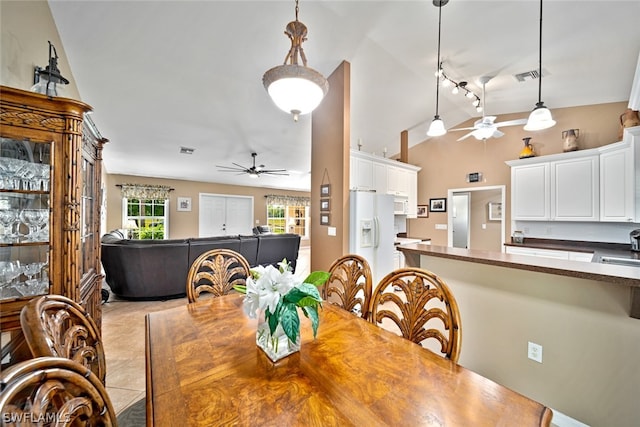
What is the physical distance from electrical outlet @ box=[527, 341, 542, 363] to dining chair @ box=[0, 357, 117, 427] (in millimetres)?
2131

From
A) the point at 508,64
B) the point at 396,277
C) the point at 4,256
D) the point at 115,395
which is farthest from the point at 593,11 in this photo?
the point at 115,395

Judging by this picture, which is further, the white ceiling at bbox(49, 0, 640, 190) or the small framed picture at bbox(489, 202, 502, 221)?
the small framed picture at bbox(489, 202, 502, 221)

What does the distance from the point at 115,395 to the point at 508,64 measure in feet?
17.3

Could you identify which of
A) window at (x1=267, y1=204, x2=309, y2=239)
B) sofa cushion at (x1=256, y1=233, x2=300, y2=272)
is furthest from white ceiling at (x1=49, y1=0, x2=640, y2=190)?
window at (x1=267, y1=204, x2=309, y2=239)

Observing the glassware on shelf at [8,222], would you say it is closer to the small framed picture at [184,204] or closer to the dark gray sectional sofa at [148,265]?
the dark gray sectional sofa at [148,265]

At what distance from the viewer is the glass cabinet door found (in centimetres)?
135

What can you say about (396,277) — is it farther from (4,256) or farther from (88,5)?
(88,5)

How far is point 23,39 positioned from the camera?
168 centimetres

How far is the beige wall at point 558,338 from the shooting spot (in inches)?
53.3

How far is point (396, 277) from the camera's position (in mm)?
1354

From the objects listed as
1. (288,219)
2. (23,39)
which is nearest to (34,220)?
(23,39)

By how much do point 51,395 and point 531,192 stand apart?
226 inches

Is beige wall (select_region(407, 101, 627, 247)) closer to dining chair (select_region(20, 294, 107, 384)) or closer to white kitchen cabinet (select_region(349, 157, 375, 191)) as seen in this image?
white kitchen cabinet (select_region(349, 157, 375, 191))

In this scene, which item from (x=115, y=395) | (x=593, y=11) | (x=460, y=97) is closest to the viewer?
(x=115, y=395)
